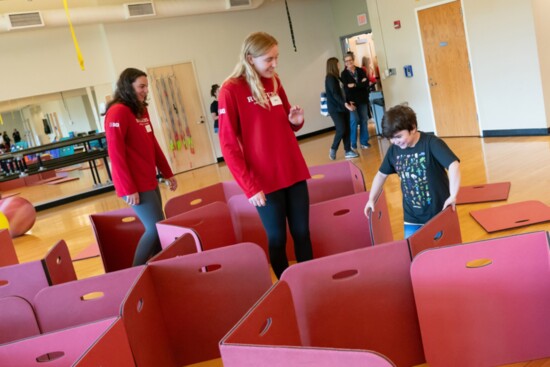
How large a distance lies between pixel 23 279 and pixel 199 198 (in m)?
1.40

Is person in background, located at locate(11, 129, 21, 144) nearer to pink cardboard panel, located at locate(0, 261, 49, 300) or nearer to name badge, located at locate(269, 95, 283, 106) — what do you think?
pink cardboard panel, located at locate(0, 261, 49, 300)

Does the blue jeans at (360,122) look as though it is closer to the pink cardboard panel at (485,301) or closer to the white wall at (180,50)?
the white wall at (180,50)

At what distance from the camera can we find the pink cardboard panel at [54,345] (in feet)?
5.32

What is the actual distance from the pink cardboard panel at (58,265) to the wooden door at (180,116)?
7356 mm

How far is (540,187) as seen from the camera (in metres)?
4.32

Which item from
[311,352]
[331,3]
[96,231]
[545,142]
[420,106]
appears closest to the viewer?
[311,352]

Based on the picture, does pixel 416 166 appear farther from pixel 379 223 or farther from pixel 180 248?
pixel 180 248

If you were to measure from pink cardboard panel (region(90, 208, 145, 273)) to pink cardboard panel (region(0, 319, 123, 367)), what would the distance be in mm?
1782

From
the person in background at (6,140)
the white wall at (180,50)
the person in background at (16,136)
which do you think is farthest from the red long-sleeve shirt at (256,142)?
the person in background at (16,136)

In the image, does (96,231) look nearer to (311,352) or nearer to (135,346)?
(135,346)

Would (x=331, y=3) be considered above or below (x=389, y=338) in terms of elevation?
above

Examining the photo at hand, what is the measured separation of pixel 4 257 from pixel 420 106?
6.35 m

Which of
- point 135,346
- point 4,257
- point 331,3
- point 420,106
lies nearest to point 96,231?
point 4,257

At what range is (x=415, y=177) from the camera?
8.84 ft
